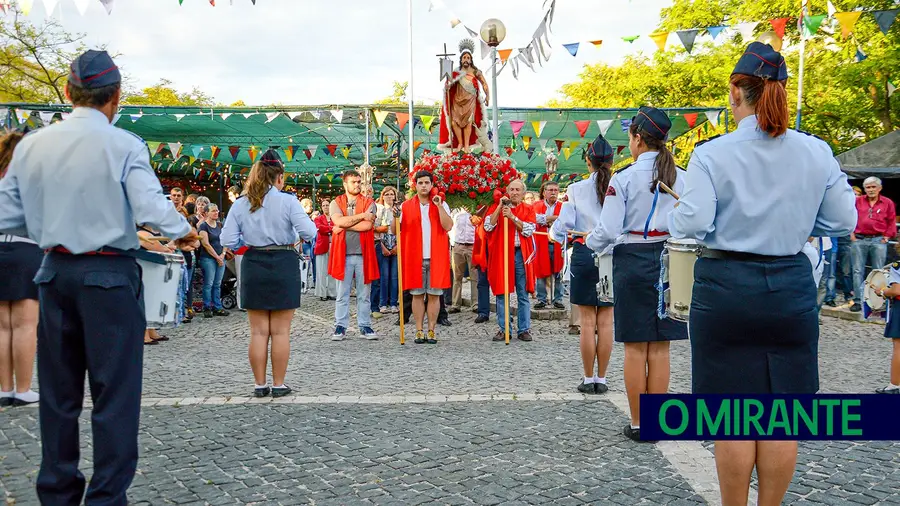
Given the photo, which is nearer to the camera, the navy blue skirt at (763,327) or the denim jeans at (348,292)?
the navy blue skirt at (763,327)

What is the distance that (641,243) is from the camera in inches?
197

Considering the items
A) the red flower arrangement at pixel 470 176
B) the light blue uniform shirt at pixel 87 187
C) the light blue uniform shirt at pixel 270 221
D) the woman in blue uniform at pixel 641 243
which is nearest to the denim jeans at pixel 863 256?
the red flower arrangement at pixel 470 176

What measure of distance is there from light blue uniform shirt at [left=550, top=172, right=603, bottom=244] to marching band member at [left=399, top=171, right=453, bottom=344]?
131 inches

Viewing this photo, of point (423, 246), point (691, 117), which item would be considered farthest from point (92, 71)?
point (691, 117)

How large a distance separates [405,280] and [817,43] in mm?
20814

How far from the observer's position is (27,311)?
607 centimetres

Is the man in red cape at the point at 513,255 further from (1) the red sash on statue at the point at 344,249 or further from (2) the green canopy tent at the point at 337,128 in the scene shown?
(2) the green canopy tent at the point at 337,128

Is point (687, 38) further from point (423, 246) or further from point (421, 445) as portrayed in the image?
point (421, 445)

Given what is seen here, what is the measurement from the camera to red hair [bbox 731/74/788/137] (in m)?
2.95

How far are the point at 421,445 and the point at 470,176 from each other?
5302mm

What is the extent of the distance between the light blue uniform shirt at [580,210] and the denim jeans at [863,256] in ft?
31.1

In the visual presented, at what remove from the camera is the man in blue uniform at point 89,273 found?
131 inches

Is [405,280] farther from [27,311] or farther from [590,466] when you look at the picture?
[590,466]

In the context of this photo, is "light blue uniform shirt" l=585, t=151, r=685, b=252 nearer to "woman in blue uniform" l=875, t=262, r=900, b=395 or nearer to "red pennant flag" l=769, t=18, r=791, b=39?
"woman in blue uniform" l=875, t=262, r=900, b=395
